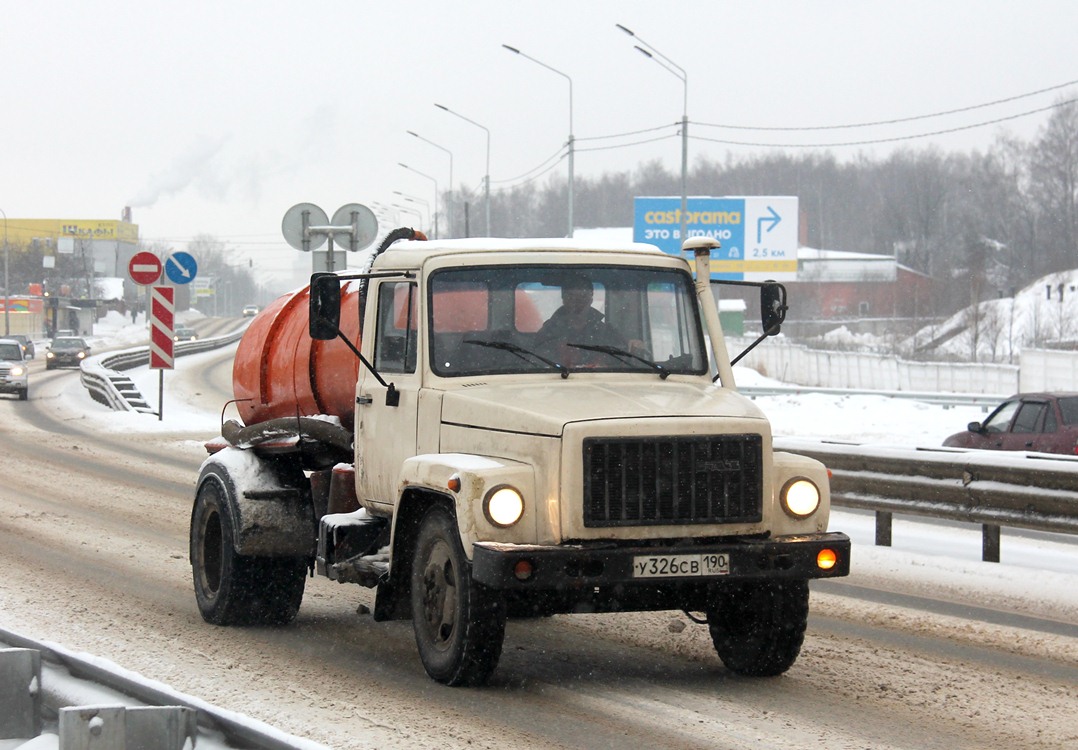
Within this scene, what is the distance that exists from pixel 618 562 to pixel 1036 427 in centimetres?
1325

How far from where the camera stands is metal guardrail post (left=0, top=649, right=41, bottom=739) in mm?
5496

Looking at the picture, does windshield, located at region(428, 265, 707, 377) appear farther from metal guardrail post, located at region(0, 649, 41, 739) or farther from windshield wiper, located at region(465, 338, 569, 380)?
metal guardrail post, located at region(0, 649, 41, 739)

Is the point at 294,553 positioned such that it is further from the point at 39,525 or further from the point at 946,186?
the point at 946,186

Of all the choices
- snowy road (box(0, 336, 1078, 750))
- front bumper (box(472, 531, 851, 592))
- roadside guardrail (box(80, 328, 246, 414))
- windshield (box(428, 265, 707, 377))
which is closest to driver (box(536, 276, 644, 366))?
windshield (box(428, 265, 707, 377))

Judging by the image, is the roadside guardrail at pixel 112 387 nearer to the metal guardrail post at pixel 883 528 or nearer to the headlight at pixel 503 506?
the metal guardrail post at pixel 883 528

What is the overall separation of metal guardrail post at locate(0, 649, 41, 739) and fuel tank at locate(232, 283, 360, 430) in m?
2.84

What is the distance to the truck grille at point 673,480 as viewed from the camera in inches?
238

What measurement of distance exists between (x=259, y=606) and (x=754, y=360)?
55.3 meters

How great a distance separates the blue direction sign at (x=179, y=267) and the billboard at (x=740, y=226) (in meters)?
43.3

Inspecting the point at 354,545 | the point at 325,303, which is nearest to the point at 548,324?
the point at 325,303

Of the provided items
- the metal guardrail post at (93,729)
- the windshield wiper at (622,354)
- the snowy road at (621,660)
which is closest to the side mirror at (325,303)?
the windshield wiper at (622,354)

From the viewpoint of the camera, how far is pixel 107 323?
119m

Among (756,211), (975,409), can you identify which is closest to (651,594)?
(975,409)

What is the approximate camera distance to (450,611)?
650cm
